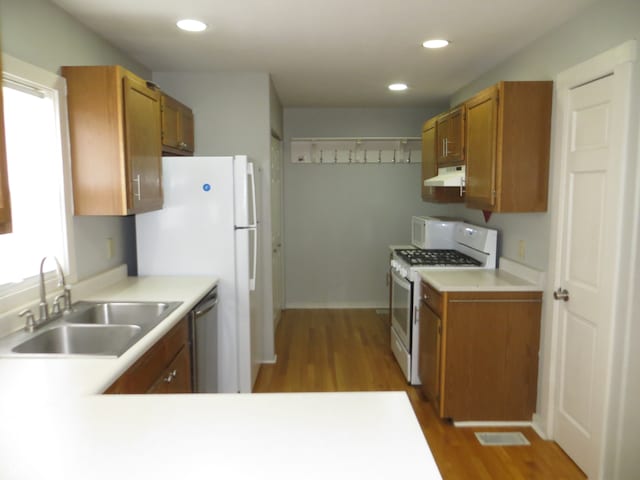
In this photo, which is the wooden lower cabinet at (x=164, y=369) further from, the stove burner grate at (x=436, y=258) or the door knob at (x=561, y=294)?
the door knob at (x=561, y=294)

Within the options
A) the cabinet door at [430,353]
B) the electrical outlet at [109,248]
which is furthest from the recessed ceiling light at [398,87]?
the electrical outlet at [109,248]

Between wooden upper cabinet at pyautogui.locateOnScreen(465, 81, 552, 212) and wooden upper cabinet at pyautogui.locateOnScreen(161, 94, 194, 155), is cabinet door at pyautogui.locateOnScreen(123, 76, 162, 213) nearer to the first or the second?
wooden upper cabinet at pyautogui.locateOnScreen(161, 94, 194, 155)

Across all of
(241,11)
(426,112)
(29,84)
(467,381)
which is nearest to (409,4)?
(241,11)

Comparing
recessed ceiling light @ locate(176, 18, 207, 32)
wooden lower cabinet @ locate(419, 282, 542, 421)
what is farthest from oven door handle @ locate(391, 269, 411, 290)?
recessed ceiling light @ locate(176, 18, 207, 32)

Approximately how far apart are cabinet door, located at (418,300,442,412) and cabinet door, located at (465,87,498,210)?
0.82 metres

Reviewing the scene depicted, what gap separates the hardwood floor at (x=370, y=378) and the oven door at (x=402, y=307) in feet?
1.08

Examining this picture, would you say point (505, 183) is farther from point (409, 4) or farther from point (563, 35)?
point (409, 4)

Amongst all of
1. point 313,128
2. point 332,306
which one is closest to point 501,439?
point 332,306

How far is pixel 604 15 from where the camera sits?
90.1 inches

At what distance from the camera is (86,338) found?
221 cm

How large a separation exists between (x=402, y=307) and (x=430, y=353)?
65 centimetres

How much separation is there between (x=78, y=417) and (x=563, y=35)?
2951 millimetres

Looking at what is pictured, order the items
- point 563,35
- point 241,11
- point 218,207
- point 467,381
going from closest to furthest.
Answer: point 241,11 → point 563,35 → point 467,381 → point 218,207

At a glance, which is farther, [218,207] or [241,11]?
[218,207]
